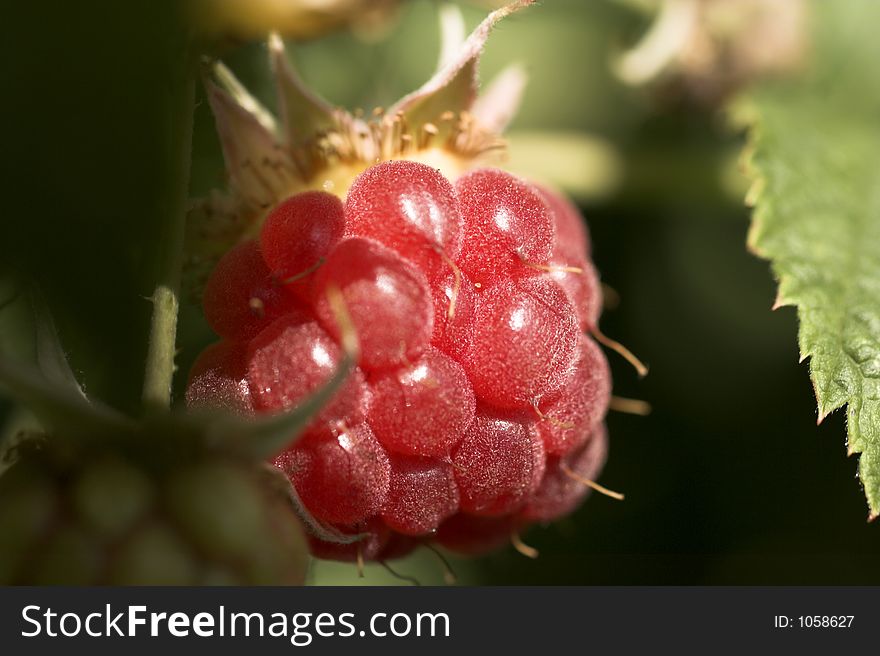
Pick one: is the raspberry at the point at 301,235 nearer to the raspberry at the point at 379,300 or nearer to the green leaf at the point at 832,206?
the raspberry at the point at 379,300

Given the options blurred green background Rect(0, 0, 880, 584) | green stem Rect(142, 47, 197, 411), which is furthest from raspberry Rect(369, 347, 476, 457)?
blurred green background Rect(0, 0, 880, 584)

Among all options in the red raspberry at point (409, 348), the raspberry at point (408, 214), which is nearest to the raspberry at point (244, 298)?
the red raspberry at point (409, 348)

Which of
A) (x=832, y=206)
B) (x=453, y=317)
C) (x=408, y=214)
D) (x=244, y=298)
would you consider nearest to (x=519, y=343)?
(x=453, y=317)

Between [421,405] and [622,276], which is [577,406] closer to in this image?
[421,405]

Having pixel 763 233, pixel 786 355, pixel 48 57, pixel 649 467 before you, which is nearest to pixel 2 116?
pixel 48 57

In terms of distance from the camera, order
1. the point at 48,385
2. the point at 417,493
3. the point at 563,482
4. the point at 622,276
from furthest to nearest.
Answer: the point at 622,276
the point at 563,482
the point at 417,493
the point at 48,385

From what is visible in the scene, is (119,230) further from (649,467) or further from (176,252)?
(649,467)

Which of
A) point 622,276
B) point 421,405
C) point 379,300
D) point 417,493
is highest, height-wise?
point 379,300
